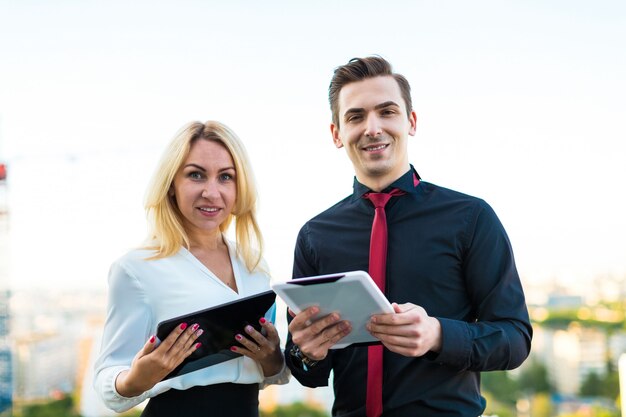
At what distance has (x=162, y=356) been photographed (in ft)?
6.28

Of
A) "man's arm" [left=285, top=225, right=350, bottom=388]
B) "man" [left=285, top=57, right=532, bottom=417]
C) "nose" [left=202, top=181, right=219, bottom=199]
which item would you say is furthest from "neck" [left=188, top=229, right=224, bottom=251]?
"man's arm" [left=285, top=225, right=350, bottom=388]

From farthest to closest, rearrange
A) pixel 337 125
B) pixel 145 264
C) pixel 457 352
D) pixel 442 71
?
pixel 442 71 < pixel 337 125 < pixel 145 264 < pixel 457 352

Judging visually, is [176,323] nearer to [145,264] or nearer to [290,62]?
[145,264]

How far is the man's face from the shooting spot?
7.14ft

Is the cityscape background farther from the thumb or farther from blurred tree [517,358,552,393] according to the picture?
the thumb

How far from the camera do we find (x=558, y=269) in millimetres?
29828

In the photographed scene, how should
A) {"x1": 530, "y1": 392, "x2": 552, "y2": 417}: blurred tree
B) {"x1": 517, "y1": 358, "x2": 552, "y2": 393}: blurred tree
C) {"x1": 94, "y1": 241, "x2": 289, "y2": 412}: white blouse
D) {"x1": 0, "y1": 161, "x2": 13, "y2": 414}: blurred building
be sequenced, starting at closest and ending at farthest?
{"x1": 94, "y1": 241, "x2": 289, "y2": 412}: white blouse < {"x1": 517, "y1": 358, "x2": 552, "y2": 393}: blurred tree < {"x1": 530, "y1": 392, "x2": 552, "y2": 417}: blurred tree < {"x1": 0, "y1": 161, "x2": 13, "y2": 414}: blurred building

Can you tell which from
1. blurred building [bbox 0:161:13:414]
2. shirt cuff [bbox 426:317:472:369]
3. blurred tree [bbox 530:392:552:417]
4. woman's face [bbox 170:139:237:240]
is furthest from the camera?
blurred building [bbox 0:161:13:414]

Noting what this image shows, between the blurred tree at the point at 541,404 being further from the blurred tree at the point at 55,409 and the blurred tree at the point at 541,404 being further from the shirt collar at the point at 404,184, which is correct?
the shirt collar at the point at 404,184

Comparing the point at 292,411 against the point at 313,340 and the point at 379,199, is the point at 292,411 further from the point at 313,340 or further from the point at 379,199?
the point at 313,340

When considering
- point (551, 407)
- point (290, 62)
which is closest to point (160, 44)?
point (290, 62)

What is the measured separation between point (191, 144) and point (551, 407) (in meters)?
31.0

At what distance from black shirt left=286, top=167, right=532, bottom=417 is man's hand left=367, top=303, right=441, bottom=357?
122mm

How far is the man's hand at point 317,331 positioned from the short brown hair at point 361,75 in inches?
32.1
